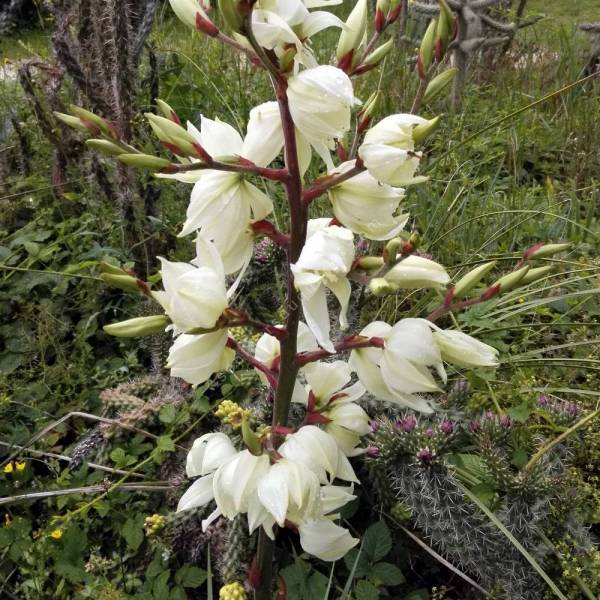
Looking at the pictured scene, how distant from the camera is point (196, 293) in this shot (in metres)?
0.95

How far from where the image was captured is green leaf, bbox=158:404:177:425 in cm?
183

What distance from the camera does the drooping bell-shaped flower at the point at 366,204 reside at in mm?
989

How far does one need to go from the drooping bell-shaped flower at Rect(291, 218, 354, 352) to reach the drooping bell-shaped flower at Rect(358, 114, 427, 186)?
0.10 metres

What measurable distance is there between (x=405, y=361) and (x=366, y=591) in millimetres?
674

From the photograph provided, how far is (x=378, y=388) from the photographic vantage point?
42.2 inches

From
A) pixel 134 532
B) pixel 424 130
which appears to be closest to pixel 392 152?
pixel 424 130

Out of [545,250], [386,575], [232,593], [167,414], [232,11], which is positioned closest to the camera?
[232,11]

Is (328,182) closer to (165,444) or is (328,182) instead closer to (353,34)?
(353,34)

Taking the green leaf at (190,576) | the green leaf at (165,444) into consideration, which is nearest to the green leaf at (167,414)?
the green leaf at (165,444)

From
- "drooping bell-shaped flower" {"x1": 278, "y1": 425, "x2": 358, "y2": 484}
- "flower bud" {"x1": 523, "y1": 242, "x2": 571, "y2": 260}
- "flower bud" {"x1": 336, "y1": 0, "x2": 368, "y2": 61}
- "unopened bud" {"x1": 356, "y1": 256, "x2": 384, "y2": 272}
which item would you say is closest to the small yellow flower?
"drooping bell-shaped flower" {"x1": 278, "y1": 425, "x2": 358, "y2": 484}

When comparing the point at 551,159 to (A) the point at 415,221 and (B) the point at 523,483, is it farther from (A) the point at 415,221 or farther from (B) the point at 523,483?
(B) the point at 523,483

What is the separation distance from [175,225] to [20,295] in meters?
0.70

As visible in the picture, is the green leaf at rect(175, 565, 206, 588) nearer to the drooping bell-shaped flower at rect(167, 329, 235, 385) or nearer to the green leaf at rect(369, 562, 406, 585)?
the green leaf at rect(369, 562, 406, 585)

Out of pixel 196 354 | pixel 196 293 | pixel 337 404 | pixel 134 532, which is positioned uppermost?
pixel 196 293
